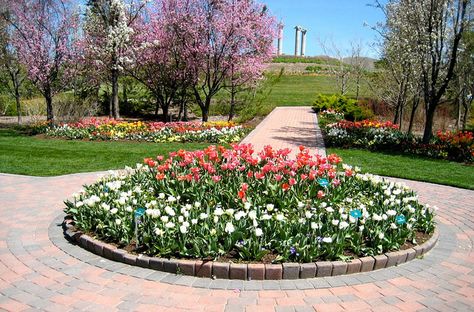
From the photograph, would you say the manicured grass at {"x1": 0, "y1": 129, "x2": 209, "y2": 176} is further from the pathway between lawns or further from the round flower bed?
the pathway between lawns

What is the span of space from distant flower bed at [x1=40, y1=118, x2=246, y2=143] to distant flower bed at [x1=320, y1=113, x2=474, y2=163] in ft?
11.9

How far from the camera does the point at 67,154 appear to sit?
11.2 m

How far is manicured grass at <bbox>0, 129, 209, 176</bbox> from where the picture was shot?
9.26m

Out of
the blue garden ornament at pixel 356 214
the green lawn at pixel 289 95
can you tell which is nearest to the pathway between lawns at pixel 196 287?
the blue garden ornament at pixel 356 214

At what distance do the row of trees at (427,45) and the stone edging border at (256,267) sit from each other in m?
9.48

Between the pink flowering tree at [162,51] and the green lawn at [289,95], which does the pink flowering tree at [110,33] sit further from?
the green lawn at [289,95]

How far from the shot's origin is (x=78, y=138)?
47.0ft

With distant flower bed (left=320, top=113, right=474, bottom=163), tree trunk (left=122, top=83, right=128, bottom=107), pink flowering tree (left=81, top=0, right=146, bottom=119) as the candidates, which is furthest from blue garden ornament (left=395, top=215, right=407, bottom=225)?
tree trunk (left=122, top=83, right=128, bottom=107)

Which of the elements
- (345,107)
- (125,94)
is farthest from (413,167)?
(125,94)

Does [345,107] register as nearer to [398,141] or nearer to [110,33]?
[398,141]

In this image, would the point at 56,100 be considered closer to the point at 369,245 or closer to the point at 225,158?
the point at 225,158

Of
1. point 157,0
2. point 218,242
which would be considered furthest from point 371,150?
point 157,0

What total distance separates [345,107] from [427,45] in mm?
9437

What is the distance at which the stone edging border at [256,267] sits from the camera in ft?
12.7
